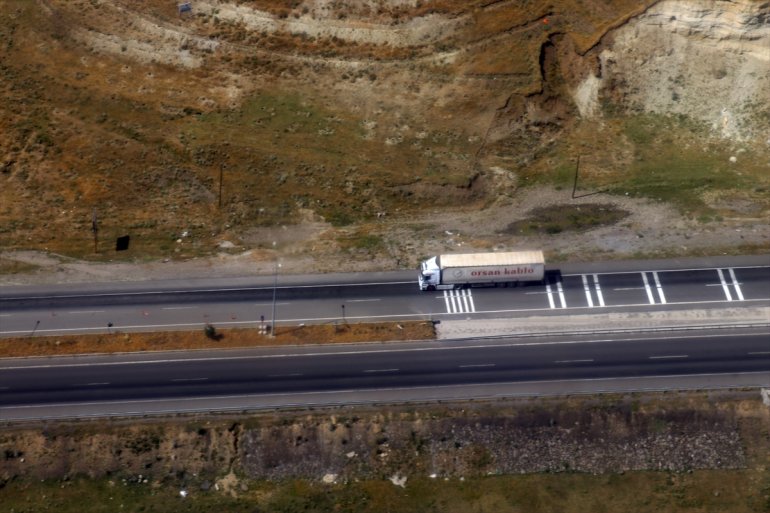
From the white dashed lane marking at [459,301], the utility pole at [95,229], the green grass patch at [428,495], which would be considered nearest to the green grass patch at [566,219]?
the white dashed lane marking at [459,301]

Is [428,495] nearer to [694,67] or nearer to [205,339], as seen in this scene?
[205,339]

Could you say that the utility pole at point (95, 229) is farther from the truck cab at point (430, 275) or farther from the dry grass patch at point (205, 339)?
the truck cab at point (430, 275)

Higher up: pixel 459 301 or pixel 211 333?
pixel 459 301

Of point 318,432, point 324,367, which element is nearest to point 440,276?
point 324,367

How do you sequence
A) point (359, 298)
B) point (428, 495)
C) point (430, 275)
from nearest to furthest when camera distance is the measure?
point (428, 495), point (430, 275), point (359, 298)

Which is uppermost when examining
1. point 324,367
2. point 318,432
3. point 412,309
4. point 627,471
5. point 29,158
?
point 29,158

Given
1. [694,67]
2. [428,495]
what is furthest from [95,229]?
[694,67]

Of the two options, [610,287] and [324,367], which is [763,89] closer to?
[610,287]
